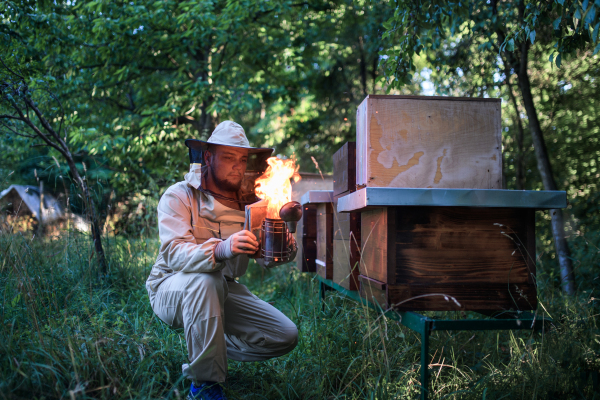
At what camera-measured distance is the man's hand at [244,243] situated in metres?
2.26

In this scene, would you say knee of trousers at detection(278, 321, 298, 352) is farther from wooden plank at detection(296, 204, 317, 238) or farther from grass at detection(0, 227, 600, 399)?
wooden plank at detection(296, 204, 317, 238)

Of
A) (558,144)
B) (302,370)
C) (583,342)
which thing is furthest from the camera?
(558,144)

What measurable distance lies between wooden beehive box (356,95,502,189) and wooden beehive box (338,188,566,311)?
207 millimetres

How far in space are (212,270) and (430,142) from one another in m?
1.53

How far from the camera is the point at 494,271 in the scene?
2.29m

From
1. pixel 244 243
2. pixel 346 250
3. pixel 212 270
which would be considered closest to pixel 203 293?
pixel 212 270

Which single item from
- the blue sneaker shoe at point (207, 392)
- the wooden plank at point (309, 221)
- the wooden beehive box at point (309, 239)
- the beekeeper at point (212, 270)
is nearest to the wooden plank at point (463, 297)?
the beekeeper at point (212, 270)

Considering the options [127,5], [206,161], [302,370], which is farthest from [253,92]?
[302,370]

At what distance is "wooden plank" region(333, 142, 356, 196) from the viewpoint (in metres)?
2.95

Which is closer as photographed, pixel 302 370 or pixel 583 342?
pixel 302 370

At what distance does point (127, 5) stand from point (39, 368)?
22.4 ft

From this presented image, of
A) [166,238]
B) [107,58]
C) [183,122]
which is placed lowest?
[166,238]

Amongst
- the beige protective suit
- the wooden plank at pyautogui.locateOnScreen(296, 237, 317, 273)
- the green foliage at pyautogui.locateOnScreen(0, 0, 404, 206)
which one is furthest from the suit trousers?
the green foliage at pyautogui.locateOnScreen(0, 0, 404, 206)

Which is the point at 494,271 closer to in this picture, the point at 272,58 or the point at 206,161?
the point at 206,161
